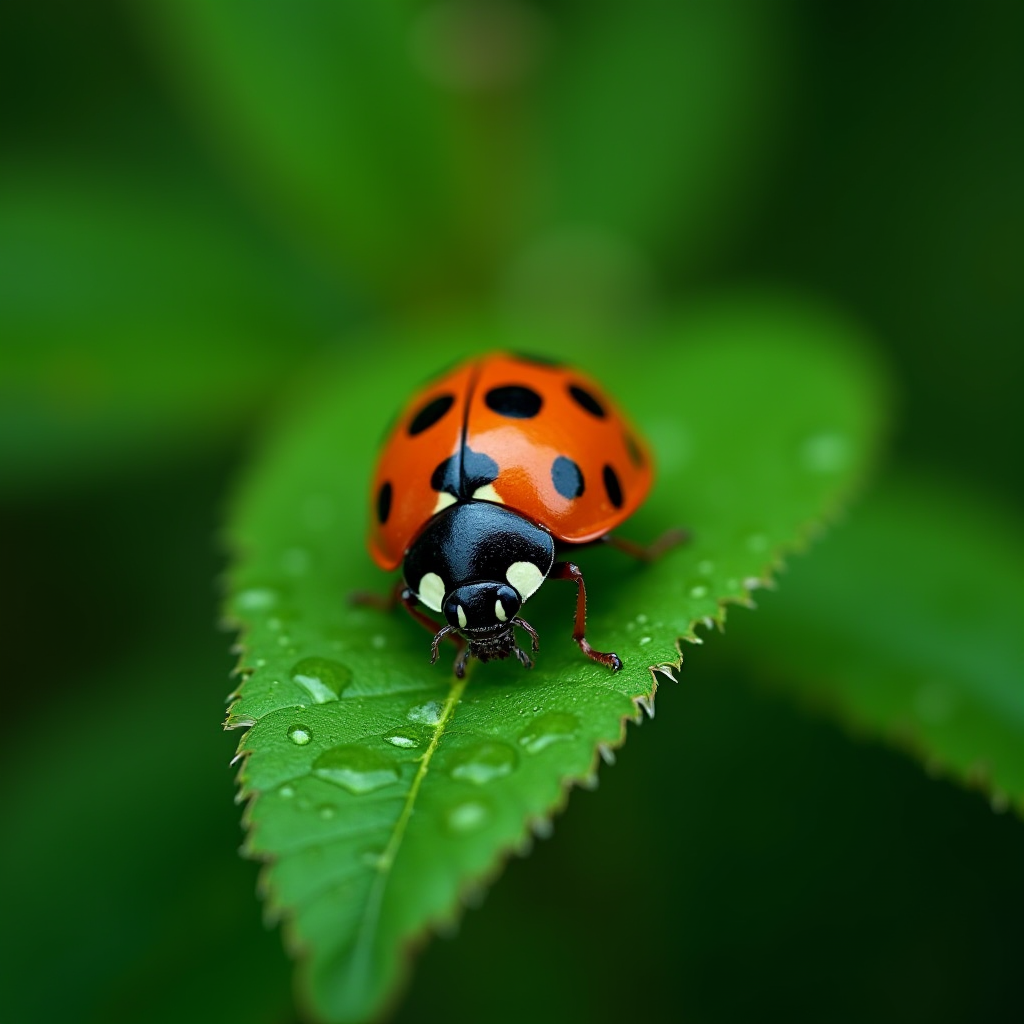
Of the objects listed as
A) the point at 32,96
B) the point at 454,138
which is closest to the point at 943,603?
the point at 454,138

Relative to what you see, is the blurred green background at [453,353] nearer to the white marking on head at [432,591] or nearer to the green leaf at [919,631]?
the green leaf at [919,631]

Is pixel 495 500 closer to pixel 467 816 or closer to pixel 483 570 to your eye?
pixel 483 570

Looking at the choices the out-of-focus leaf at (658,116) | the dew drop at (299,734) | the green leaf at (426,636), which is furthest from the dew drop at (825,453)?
the out-of-focus leaf at (658,116)

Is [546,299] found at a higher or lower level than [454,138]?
lower

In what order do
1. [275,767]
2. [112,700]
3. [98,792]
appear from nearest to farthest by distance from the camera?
[275,767] < [98,792] < [112,700]

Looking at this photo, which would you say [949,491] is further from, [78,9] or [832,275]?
[78,9]

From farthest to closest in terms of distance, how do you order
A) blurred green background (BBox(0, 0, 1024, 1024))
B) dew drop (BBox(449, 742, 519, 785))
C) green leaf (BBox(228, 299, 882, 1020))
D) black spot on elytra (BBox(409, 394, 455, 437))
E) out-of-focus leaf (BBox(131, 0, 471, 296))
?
out-of-focus leaf (BBox(131, 0, 471, 296)) → blurred green background (BBox(0, 0, 1024, 1024)) → black spot on elytra (BBox(409, 394, 455, 437)) → dew drop (BBox(449, 742, 519, 785)) → green leaf (BBox(228, 299, 882, 1020))

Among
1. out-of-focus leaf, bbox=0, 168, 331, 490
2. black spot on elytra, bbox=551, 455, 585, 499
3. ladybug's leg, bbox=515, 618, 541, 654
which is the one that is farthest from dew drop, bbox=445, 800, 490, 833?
out-of-focus leaf, bbox=0, 168, 331, 490

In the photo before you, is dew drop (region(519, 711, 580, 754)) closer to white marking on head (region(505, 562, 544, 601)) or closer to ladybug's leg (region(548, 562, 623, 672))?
ladybug's leg (region(548, 562, 623, 672))
